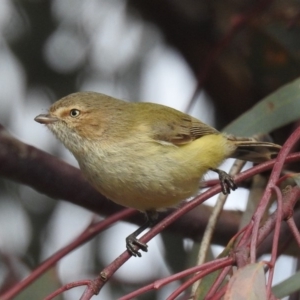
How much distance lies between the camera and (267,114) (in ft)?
7.45

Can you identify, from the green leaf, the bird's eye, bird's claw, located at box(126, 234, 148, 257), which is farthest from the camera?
the bird's eye

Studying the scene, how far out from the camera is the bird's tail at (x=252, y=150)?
2393mm

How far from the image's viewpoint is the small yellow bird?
2.08 m

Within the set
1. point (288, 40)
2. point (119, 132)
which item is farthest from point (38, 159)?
point (288, 40)

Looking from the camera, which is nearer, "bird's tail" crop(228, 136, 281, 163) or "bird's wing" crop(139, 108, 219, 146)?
"bird's wing" crop(139, 108, 219, 146)

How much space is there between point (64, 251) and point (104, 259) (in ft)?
3.10

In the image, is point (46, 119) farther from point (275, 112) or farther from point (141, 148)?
point (275, 112)

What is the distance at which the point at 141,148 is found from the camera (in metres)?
2.15

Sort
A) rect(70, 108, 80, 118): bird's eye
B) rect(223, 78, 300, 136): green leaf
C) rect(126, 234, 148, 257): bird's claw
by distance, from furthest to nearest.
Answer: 1. rect(70, 108, 80, 118): bird's eye
2. rect(223, 78, 300, 136): green leaf
3. rect(126, 234, 148, 257): bird's claw

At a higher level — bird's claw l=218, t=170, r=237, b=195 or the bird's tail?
the bird's tail

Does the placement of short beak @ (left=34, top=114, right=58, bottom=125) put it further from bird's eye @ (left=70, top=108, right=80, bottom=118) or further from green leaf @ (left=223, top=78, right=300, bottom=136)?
green leaf @ (left=223, top=78, right=300, bottom=136)

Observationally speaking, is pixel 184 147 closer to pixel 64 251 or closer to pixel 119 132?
pixel 119 132

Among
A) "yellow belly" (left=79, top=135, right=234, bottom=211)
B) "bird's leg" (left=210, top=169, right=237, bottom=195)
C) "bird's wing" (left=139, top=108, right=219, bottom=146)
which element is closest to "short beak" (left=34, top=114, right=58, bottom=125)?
"yellow belly" (left=79, top=135, right=234, bottom=211)

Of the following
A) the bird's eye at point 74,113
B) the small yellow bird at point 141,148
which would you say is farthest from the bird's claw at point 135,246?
the bird's eye at point 74,113
